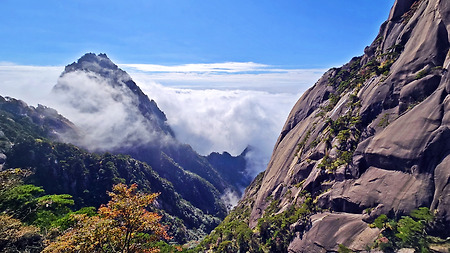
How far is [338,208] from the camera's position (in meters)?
45.8

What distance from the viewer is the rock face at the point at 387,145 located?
120 ft

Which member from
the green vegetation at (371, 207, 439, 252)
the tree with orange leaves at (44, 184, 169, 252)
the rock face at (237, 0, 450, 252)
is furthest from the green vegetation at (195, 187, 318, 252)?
the tree with orange leaves at (44, 184, 169, 252)

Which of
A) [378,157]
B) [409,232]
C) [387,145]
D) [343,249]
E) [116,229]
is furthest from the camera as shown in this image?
[378,157]

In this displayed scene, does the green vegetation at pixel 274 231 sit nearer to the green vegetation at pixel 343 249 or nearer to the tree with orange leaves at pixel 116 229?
the green vegetation at pixel 343 249

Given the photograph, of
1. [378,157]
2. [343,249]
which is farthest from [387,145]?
[343,249]

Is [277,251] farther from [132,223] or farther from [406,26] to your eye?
[406,26]

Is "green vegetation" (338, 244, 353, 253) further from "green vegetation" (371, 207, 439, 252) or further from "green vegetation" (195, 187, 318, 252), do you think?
"green vegetation" (195, 187, 318, 252)

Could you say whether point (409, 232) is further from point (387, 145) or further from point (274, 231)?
point (274, 231)

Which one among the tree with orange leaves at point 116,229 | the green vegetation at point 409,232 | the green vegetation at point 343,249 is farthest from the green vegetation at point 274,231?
the tree with orange leaves at point 116,229

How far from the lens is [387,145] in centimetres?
4266

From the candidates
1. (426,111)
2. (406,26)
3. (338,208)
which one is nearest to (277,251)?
(338,208)

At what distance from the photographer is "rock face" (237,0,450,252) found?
36469 mm

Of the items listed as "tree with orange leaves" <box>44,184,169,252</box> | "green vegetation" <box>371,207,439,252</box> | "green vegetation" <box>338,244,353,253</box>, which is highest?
"tree with orange leaves" <box>44,184,169,252</box>

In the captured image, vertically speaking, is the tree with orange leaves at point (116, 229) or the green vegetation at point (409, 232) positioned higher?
the tree with orange leaves at point (116, 229)
